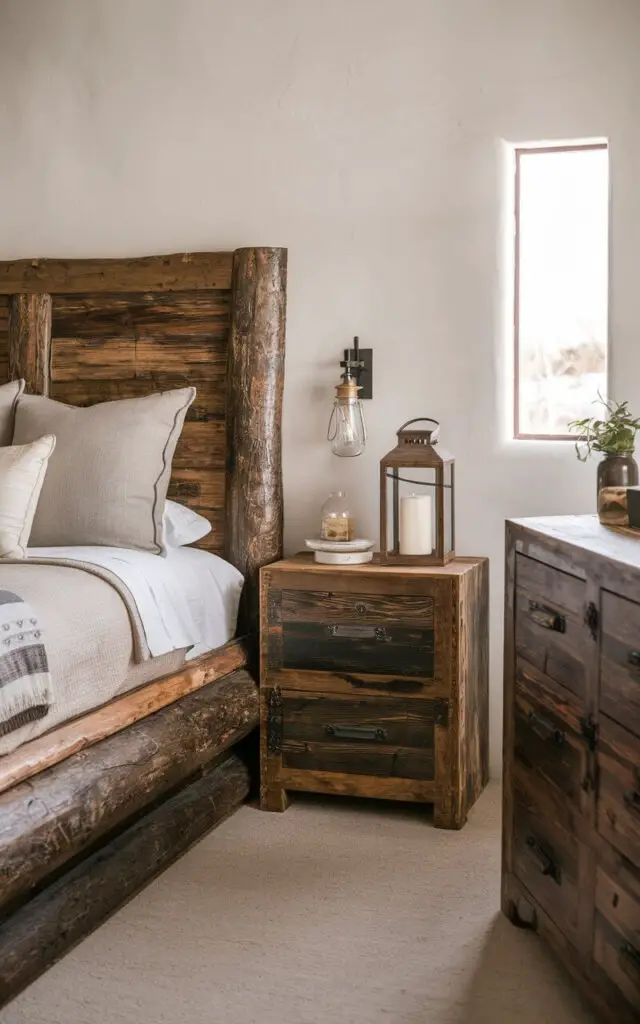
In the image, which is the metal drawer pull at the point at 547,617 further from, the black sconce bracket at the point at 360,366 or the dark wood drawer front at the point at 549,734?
the black sconce bracket at the point at 360,366

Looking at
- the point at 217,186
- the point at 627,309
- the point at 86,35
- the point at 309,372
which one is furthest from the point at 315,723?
the point at 86,35

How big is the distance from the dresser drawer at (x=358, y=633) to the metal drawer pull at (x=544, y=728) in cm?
Answer: 76

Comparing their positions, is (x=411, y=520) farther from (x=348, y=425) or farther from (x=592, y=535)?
(x=592, y=535)

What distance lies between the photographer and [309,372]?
3.40m

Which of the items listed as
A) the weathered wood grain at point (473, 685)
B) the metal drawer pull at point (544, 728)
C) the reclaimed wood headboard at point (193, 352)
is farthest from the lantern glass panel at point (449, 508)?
the metal drawer pull at point (544, 728)

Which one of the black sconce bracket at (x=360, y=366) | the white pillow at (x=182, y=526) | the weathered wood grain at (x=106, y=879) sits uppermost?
the black sconce bracket at (x=360, y=366)

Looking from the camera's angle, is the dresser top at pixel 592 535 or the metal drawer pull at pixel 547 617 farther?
the metal drawer pull at pixel 547 617

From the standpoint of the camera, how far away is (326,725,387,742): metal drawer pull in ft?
9.79

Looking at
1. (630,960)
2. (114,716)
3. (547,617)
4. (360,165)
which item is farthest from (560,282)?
(630,960)

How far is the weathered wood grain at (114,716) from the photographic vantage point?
210 centimetres

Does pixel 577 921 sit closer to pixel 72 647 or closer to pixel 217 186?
pixel 72 647

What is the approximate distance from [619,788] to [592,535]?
495 mm

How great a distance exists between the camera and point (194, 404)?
11.1 ft

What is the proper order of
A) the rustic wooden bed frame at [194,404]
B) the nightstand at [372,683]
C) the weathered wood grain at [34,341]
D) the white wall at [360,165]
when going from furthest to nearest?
the weathered wood grain at [34,341] → the white wall at [360,165] → the nightstand at [372,683] → the rustic wooden bed frame at [194,404]
